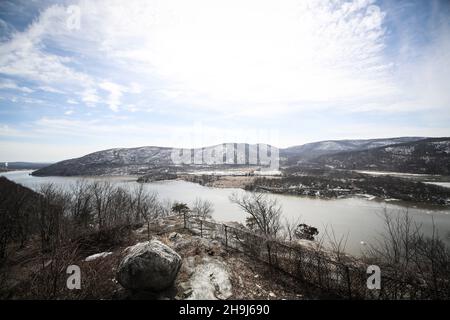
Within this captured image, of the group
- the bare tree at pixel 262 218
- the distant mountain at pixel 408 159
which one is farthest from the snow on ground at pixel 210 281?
the distant mountain at pixel 408 159

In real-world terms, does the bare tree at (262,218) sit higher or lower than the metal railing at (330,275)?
lower

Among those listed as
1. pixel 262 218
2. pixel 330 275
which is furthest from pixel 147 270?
pixel 262 218

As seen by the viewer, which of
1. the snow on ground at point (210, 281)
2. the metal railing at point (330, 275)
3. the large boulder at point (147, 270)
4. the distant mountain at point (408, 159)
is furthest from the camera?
the distant mountain at point (408, 159)

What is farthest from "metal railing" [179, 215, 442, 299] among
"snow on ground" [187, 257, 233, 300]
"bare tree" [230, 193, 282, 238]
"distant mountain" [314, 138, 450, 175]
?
"distant mountain" [314, 138, 450, 175]

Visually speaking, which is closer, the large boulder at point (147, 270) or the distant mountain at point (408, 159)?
the large boulder at point (147, 270)

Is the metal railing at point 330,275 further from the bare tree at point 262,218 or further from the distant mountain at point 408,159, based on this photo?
the distant mountain at point 408,159

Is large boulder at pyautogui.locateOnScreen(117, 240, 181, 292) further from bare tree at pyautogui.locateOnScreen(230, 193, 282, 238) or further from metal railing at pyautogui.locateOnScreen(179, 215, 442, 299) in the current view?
bare tree at pyautogui.locateOnScreen(230, 193, 282, 238)
